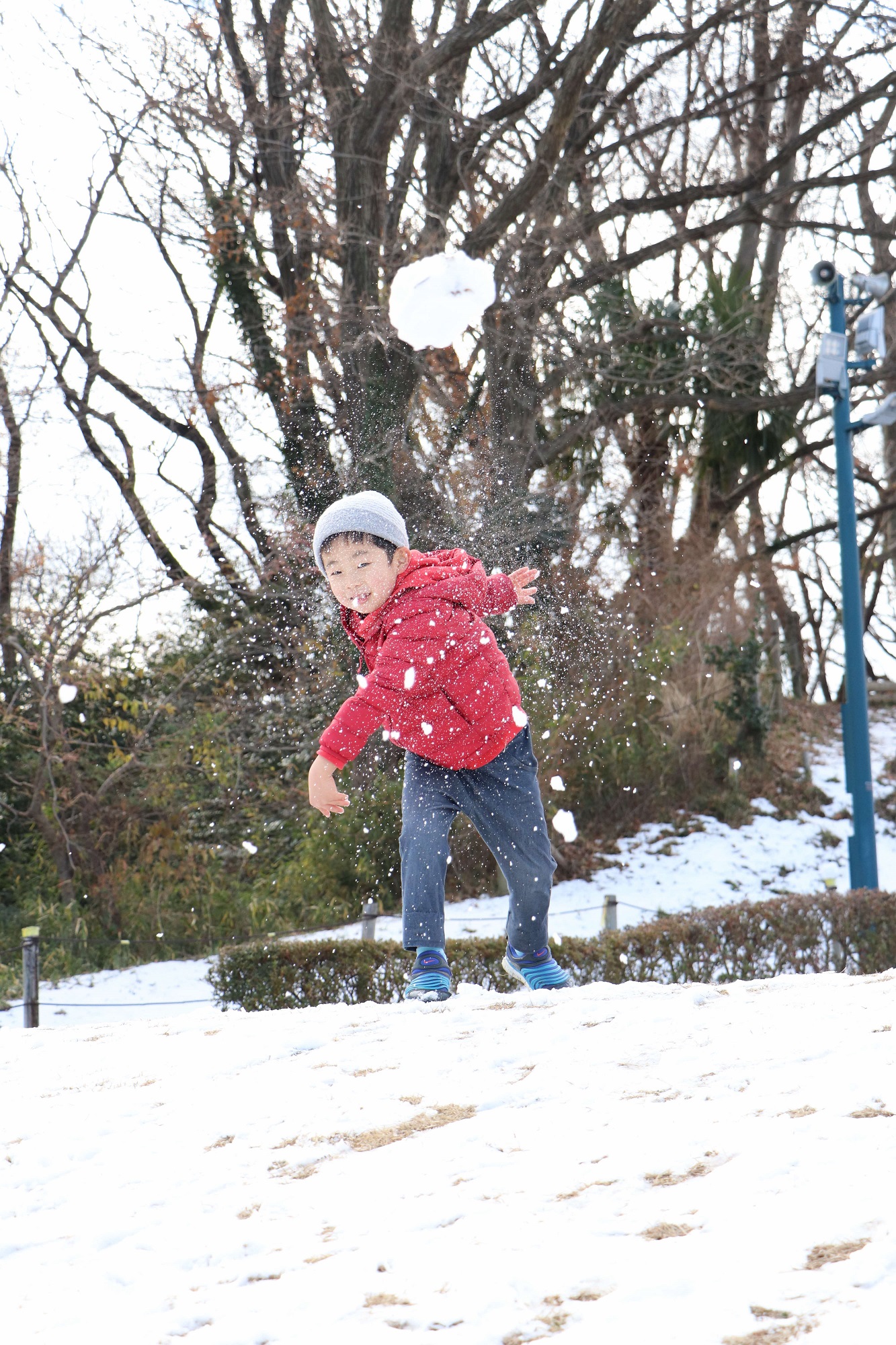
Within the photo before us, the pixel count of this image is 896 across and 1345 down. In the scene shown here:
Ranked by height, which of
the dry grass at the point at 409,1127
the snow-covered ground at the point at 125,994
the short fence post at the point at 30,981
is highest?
the dry grass at the point at 409,1127

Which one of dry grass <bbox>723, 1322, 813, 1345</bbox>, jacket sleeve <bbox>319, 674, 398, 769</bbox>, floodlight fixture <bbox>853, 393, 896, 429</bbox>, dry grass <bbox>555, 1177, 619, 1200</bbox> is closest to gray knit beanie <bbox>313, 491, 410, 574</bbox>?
jacket sleeve <bbox>319, 674, 398, 769</bbox>

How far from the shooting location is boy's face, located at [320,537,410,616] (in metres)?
3.17

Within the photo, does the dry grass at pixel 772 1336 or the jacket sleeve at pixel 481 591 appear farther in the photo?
the jacket sleeve at pixel 481 591

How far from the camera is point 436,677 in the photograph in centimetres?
307

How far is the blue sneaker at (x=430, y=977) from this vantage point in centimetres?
319

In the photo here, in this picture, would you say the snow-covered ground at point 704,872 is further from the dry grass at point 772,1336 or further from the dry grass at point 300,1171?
the dry grass at point 772,1336

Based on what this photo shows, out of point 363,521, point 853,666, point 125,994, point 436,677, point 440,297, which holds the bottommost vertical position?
point 125,994

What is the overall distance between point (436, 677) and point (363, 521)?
1.64 ft

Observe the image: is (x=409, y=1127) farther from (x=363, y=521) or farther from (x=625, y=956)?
(x=625, y=956)

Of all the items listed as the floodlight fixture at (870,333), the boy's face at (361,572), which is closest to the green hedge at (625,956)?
the boy's face at (361,572)

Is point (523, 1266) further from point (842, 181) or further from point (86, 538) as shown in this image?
point (842, 181)

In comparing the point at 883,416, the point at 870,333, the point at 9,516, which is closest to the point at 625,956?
the point at 883,416

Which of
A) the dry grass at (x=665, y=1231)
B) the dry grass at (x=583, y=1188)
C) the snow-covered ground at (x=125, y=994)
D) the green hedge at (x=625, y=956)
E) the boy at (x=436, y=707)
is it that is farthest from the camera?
the snow-covered ground at (x=125, y=994)

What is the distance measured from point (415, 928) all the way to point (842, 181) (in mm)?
9818
